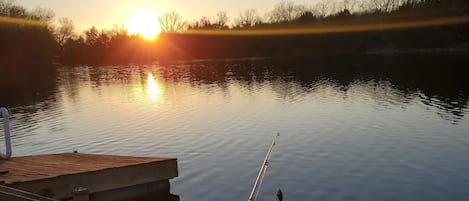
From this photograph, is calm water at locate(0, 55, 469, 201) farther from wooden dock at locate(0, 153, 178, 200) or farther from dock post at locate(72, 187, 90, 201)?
dock post at locate(72, 187, 90, 201)

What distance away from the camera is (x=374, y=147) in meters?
16.8

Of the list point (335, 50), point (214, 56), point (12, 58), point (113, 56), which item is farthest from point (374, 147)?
point (113, 56)

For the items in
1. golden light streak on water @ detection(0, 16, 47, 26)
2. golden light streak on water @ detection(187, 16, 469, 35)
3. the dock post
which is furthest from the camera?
golden light streak on water @ detection(187, 16, 469, 35)

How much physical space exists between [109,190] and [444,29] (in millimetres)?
108113

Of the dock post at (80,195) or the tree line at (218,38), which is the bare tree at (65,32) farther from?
the dock post at (80,195)

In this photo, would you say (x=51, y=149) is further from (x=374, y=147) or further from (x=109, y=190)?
(x=374, y=147)

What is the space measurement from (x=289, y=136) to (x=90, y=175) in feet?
34.0

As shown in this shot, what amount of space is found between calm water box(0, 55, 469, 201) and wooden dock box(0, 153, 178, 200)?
4.16 ft

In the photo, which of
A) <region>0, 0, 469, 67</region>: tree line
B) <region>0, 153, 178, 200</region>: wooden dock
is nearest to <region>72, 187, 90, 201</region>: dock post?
<region>0, 153, 178, 200</region>: wooden dock

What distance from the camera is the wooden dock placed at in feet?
33.5

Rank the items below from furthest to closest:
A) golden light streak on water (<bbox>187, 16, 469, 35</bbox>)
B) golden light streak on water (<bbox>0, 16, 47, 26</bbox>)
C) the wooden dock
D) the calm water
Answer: golden light streak on water (<bbox>187, 16, 469, 35</bbox>) < golden light streak on water (<bbox>0, 16, 47, 26</bbox>) < the calm water < the wooden dock

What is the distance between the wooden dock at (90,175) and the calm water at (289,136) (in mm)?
1269

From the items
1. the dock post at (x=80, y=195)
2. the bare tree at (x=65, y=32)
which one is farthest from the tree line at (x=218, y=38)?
the dock post at (x=80, y=195)

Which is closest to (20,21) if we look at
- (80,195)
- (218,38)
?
(218,38)
